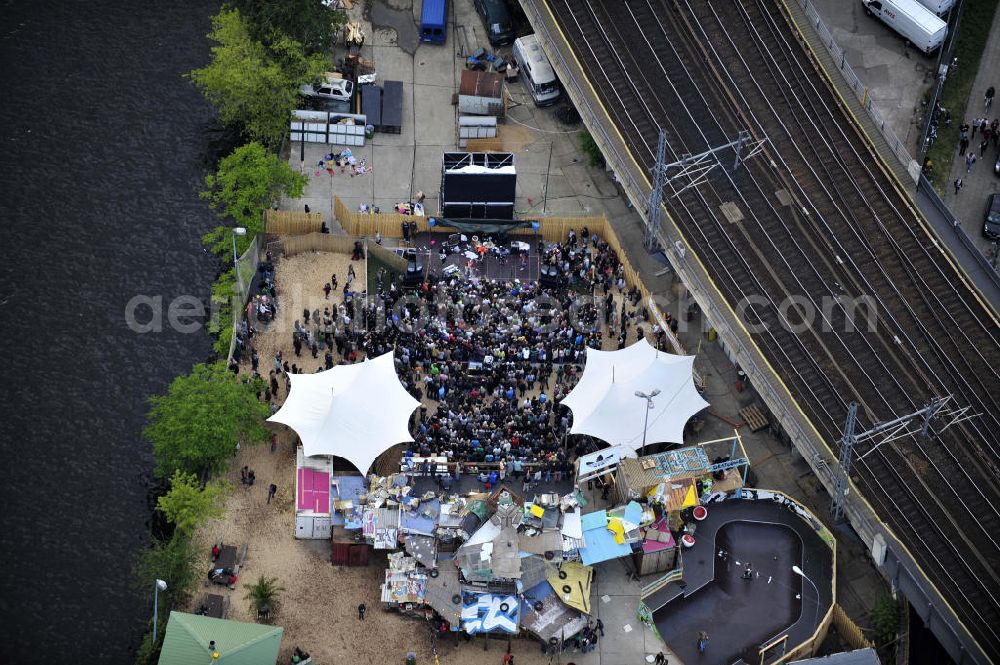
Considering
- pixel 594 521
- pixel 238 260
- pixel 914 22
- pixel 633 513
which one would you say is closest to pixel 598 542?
pixel 594 521

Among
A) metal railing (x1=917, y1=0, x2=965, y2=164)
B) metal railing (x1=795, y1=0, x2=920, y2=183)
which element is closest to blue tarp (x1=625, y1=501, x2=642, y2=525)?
metal railing (x1=795, y1=0, x2=920, y2=183)

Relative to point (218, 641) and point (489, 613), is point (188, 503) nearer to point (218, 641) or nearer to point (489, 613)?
point (218, 641)

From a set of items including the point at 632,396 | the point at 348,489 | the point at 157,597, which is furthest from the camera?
the point at 632,396

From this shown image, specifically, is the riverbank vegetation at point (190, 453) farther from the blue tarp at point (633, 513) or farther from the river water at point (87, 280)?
the blue tarp at point (633, 513)

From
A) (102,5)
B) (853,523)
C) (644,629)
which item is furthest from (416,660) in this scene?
(102,5)

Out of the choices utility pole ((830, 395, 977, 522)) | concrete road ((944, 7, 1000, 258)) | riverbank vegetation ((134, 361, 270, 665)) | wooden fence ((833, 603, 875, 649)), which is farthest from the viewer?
concrete road ((944, 7, 1000, 258))

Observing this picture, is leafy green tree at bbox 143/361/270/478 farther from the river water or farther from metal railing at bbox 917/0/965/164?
metal railing at bbox 917/0/965/164

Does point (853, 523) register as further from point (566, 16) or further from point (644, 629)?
point (566, 16)
